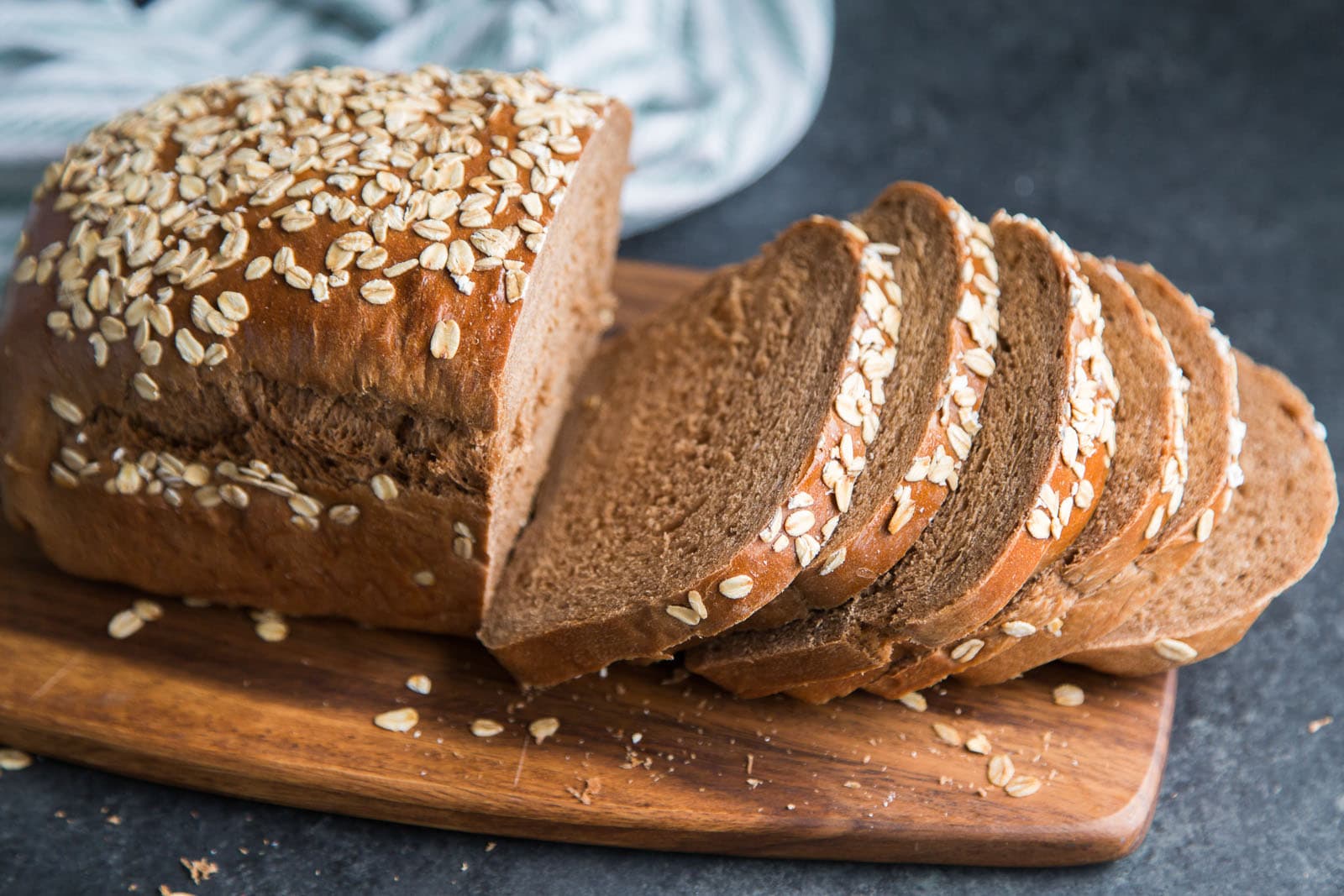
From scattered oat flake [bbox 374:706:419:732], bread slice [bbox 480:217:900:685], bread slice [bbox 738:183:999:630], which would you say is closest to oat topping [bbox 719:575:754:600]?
bread slice [bbox 480:217:900:685]

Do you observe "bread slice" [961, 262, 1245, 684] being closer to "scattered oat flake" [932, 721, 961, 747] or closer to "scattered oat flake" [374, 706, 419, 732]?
"scattered oat flake" [932, 721, 961, 747]

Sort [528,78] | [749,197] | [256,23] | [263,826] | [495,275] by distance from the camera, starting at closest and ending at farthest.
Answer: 1. [495,275]
2. [263,826]
3. [528,78]
4. [256,23]
5. [749,197]

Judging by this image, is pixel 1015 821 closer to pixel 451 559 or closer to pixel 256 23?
pixel 451 559

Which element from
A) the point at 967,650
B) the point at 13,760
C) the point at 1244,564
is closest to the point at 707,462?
the point at 967,650

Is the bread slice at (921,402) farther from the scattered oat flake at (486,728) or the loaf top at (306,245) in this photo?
the loaf top at (306,245)

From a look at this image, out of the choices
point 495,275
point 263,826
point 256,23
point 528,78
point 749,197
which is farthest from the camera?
point 749,197

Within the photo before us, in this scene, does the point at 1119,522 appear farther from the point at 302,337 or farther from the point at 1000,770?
the point at 302,337

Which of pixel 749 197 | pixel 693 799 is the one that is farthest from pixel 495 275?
pixel 749 197
